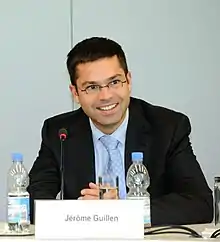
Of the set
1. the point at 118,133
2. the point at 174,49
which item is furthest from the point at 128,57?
the point at 118,133

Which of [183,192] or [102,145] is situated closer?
[183,192]

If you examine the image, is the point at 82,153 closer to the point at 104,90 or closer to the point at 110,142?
the point at 110,142

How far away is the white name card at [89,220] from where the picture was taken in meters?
1.47

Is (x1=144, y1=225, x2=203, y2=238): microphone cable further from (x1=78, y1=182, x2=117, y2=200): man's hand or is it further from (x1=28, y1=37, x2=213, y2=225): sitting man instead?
(x1=28, y1=37, x2=213, y2=225): sitting man

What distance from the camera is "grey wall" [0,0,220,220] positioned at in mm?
3283

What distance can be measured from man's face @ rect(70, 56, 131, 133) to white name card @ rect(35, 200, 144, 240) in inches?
34.4

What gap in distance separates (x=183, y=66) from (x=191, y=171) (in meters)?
1.32

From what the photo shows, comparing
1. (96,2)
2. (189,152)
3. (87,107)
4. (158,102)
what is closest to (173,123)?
(189,152)

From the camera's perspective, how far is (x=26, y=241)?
1.47m

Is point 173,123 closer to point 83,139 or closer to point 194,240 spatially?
Answer: point 83,139

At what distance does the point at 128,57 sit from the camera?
341cm

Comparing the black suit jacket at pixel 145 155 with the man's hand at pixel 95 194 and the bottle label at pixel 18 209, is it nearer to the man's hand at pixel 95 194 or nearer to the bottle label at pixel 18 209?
the man's hand at pixel 95 194

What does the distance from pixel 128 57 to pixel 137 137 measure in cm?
106

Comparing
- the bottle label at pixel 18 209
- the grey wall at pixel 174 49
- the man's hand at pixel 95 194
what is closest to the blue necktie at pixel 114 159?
the man's hand at pixel 95 194
